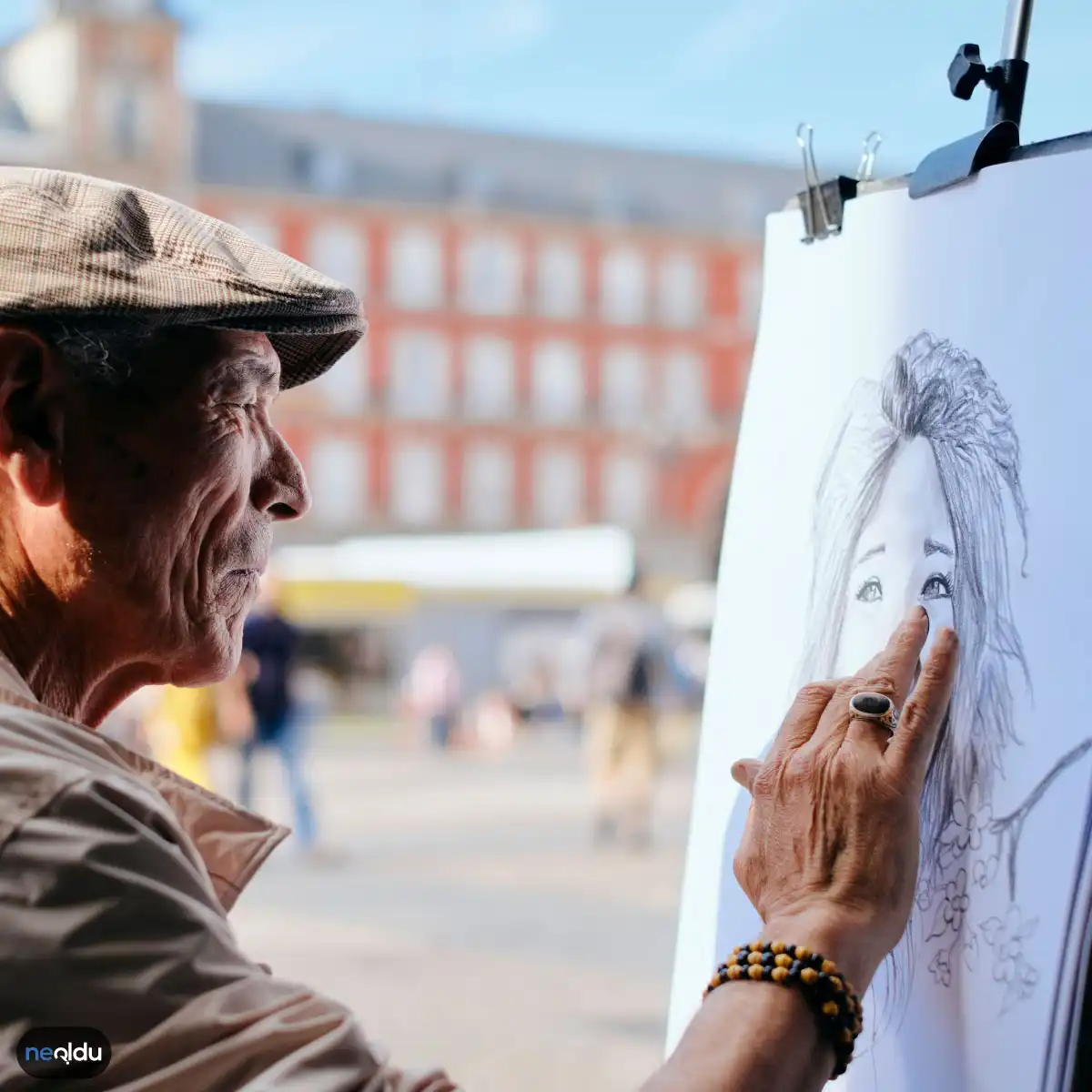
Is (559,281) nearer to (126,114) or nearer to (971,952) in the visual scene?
(126,114)

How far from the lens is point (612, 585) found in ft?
66.9

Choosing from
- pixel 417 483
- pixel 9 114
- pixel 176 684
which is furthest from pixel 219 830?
pixel 417 483

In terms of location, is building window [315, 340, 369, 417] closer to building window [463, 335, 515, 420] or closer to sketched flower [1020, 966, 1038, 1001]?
building window [463, 335, 515, 420]

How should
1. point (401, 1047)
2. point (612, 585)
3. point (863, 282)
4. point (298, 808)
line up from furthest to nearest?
point (612, 585)
point (298, 808)
point (401, 1047)
point (863, 282)

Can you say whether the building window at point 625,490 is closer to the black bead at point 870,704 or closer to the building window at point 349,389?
the building window at point 349,389

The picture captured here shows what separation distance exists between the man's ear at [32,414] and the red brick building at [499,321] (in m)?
29.1

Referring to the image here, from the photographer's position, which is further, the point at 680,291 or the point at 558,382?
the point at 680,291

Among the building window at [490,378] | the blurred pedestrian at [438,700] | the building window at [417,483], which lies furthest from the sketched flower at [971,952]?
the building window at [490,378]

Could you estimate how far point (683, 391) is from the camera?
108 feet

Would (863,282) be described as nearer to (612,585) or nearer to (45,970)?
(45,970)

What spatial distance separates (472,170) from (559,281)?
10.9 feet

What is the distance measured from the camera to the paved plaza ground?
3822 mm

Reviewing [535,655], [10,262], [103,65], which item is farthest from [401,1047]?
[103,65]

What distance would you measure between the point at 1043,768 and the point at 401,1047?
10.5ft
